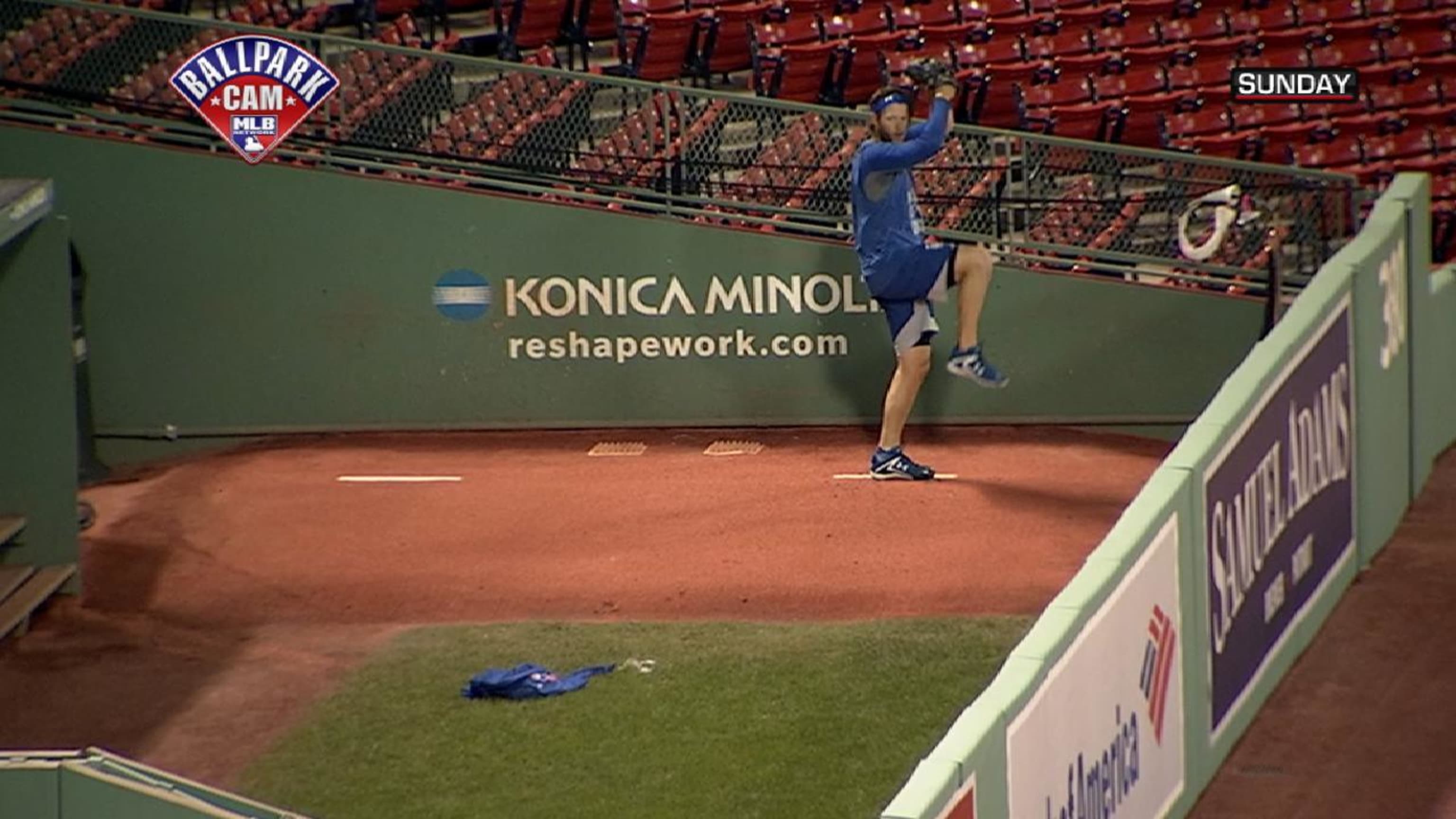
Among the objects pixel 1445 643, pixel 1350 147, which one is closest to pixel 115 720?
pixel 1445 643

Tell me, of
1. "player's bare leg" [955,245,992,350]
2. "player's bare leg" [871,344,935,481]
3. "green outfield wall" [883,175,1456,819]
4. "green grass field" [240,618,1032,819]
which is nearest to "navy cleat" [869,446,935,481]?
"player's bare leg" [871,344,935,481]

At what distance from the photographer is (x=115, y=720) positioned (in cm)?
991

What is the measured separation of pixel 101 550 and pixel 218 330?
2.67m

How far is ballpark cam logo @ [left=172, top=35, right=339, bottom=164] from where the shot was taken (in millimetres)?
14492

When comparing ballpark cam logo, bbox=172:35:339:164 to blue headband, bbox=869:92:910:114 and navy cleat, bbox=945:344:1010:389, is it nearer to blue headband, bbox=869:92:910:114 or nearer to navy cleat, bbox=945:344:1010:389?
blue headband, bbox=869:92:910:114

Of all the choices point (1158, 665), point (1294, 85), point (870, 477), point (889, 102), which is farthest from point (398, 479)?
point (1294, 85)

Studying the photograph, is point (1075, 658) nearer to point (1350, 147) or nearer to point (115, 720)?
point (115, 720)

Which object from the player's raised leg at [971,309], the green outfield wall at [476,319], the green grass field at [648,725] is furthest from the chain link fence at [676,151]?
the green grass field at [648,725]

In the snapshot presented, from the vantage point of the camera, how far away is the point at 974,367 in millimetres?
12570

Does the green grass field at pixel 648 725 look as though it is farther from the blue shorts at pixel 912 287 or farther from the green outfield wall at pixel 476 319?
the green outfield wall at pixel 476 319

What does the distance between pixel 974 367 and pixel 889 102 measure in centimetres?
143

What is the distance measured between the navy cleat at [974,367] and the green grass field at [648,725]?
2.38 m

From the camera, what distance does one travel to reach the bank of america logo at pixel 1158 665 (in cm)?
752

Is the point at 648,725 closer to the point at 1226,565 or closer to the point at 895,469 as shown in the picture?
the point at 1226,565
